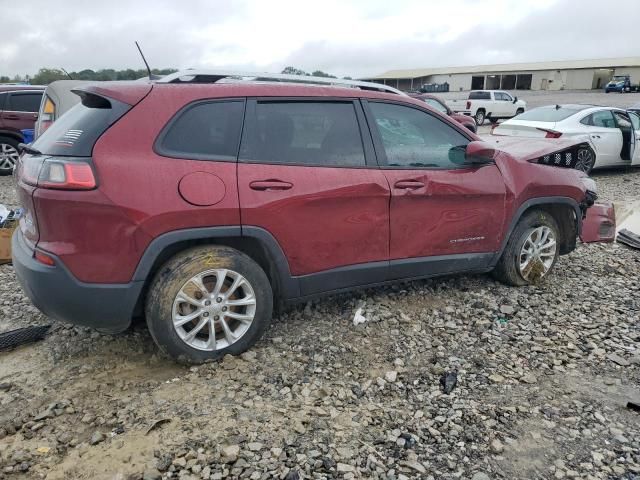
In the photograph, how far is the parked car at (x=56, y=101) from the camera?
21.0 ft

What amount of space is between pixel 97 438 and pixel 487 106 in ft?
88.7

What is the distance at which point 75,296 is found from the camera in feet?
9.01

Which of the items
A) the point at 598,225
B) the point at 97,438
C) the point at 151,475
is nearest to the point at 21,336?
the point at 97,438

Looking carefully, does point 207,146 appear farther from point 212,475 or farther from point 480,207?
point 480,207

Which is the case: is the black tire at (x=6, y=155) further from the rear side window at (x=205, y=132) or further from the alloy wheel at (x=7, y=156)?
the rear side window at (x=205, y=132)

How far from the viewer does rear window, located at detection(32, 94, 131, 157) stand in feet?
8.96

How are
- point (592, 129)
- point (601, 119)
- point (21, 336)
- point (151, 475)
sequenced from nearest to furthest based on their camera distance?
1. point (151, 475)
2. point (21, 336)
3. point (592, 129)
4. point (601, 119)

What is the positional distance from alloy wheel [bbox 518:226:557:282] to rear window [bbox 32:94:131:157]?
3.42m

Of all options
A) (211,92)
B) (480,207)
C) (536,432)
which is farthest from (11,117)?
(536,432)

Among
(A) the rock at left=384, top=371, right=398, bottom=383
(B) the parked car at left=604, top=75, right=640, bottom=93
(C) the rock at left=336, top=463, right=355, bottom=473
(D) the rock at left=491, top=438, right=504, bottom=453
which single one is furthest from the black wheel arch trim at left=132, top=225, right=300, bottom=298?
(B) the parked car at left=604, top=75, right=640, bottom=93

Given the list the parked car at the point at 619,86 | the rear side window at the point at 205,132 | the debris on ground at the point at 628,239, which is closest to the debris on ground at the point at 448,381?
the rear side window at the point at 205,132

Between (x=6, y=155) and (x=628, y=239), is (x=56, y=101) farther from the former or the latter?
(x=628, y=239)

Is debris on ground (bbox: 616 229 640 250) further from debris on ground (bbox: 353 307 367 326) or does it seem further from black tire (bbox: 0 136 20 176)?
black tire (bbox: 0 136 20 176)

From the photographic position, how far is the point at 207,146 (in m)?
2.98
